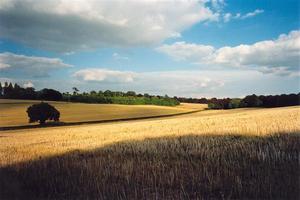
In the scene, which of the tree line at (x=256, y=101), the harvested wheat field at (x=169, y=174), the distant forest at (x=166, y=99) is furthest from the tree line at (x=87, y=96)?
the harvested wheat field at (x=169, y=174)

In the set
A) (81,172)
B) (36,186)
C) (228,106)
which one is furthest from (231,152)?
(228,106)

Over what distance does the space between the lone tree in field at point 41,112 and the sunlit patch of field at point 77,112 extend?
0.93 m

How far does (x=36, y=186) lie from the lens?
29.7ft

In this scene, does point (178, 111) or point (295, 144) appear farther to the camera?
point (178, 111)

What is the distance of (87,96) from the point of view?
79188 mm

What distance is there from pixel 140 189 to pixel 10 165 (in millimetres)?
5806

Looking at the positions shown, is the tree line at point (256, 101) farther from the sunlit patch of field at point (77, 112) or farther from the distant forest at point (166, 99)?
the sunlit patch of field at point (77, 112)

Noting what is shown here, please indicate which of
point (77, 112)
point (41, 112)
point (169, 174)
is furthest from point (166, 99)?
point (169, 174)

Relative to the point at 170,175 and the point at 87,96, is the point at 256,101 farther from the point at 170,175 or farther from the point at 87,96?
the point at 170,175

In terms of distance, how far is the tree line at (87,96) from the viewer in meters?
46.4

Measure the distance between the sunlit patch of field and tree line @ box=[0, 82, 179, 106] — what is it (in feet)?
6.00

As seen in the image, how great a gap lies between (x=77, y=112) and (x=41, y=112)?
1267 centimetres

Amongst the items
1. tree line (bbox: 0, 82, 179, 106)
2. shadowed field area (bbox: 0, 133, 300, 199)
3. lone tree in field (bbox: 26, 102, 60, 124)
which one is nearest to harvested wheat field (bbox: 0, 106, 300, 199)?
shadowed field area (bbox: 0, 133, 300, 199)

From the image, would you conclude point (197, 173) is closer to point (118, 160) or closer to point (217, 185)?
point (217, 185)
